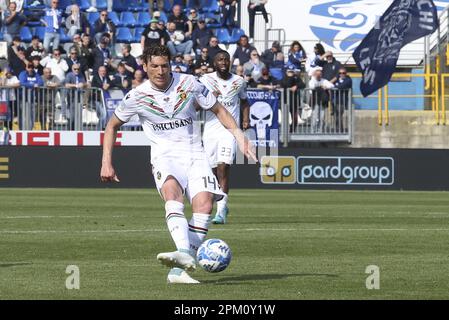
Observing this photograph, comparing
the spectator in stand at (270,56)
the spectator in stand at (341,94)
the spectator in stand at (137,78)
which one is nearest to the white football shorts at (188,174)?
the spectator in stand at (137,78)

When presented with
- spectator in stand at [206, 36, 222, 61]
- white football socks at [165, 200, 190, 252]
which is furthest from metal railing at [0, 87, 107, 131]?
white football socks at [165, 200, 190, 252]

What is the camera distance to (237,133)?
11.6 metres

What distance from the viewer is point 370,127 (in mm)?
35156

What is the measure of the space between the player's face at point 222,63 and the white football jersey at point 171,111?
25.7 ft

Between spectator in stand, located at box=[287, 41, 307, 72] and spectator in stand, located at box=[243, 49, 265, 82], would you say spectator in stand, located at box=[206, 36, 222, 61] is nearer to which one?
spectator in stand, located at box=[243, 49, 265, 82]

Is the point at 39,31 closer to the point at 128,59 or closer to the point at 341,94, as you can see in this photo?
the point at 128,59

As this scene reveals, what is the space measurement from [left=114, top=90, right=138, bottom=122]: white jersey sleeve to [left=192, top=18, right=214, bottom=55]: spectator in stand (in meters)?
23.1

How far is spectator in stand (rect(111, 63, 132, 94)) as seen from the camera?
32.2 metres

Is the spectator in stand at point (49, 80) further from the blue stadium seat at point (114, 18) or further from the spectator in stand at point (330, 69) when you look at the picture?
the spectator in stand at point (330, 69)

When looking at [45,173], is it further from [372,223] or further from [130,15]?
[372,223]

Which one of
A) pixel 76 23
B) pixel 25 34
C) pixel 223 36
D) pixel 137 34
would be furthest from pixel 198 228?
pixel 223 36

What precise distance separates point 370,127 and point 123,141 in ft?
24.6

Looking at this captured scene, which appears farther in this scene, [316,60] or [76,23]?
[76,23]

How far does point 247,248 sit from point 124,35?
75.9 ft
